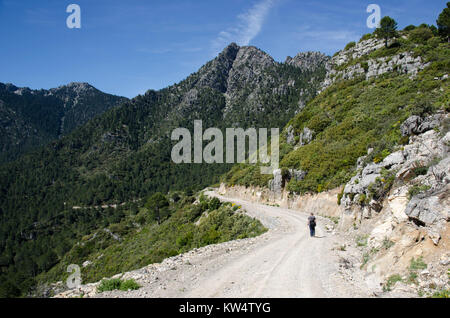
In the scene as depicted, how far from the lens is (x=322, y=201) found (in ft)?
81.2

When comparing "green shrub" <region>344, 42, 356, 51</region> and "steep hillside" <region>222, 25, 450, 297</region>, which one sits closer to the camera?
"steep hillside" <region>222, 25, 450, 297</region>

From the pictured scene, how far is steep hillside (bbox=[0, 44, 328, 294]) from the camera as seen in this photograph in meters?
96.1

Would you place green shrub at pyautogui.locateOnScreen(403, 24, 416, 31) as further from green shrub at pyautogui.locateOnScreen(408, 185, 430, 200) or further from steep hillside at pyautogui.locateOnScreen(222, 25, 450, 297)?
green shrub at pyautogui.locateOnScreen(408, 185, 430, 200)

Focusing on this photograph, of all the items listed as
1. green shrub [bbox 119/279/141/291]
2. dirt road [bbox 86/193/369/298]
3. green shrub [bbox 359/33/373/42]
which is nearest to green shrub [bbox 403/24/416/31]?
green shrub [bbox 359/33/373/42]

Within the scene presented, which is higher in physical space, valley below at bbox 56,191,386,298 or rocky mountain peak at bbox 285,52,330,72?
rocky mountain peak at bbox 285,52,330,72

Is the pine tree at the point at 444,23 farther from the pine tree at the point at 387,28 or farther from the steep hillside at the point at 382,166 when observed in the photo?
the pine tree at the point at 387,28

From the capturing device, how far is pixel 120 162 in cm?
13938

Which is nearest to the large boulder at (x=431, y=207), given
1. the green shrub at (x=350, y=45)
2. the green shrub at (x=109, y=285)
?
the green shrub at (x=109, y=285)

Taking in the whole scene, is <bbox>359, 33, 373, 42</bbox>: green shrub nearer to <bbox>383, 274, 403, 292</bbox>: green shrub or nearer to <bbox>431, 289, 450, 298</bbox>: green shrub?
<bbox>383, 274, 403, 292</bbox>: green shrub

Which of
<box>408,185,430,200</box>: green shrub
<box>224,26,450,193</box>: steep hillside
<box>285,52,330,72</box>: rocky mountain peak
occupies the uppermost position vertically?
<box>285,52,330,72</box>: rocky mountain peak

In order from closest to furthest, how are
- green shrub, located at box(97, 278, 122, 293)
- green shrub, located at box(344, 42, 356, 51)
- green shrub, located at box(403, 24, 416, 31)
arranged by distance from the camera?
green shrub, located at box(97, 278, 122, 293) → green shrub, located at box(403, 24, 416, 31) → green shrub, located at box(344, 42, 356, 51)

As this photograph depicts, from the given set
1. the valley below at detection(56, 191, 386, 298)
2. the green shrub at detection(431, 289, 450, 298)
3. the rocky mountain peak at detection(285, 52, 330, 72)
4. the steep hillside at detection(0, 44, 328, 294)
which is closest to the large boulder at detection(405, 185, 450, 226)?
the green shrub at detection(431, 289, 450, 298)

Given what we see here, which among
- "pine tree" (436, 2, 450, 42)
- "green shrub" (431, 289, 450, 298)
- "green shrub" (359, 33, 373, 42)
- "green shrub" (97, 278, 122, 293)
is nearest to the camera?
"green shrub" (431, 289, 450, 298)
